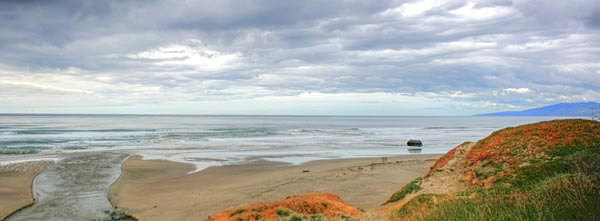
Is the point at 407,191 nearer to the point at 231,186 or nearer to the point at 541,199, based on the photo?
the point at 541,199

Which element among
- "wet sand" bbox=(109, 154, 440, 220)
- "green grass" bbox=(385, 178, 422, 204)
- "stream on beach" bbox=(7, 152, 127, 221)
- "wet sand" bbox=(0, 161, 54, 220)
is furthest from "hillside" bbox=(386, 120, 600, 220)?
"wet sand" bbox=(0, 161, 54, 220)

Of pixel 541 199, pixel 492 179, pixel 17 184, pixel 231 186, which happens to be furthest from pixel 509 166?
pixel 17 184

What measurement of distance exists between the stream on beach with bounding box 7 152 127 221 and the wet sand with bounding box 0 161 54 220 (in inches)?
13.5

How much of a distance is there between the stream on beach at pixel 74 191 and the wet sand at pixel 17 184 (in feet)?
1.12

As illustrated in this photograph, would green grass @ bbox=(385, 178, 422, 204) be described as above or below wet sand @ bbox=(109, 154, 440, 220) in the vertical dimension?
above

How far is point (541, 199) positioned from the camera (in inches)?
264

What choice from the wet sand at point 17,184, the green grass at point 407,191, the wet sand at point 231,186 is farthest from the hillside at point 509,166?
the wet sand at point 17,184

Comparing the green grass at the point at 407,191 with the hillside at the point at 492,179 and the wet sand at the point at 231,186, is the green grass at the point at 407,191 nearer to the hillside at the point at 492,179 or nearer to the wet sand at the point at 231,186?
the hillside at the point at 492,179

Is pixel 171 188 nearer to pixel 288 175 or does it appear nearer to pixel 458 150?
pixel 288 175

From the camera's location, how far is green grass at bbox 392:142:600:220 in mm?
5602

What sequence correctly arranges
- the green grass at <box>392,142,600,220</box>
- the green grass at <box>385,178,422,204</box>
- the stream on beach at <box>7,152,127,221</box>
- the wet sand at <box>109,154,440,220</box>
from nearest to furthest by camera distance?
the green grass at <box>392,142,600,220</box>
the green grass at <box>385,178,422,204</box>
the stream on beach at <box>7,152,127,221</box>
the wet sand at <box>109,154,440,220</box>

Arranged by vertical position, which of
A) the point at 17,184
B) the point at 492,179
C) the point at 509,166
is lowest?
the point at 17,184

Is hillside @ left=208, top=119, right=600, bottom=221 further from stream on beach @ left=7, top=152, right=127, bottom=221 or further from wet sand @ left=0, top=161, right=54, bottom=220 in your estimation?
wet sand @ left=0, top=161, right=54, bottom=220

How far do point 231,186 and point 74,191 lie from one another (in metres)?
6.81
